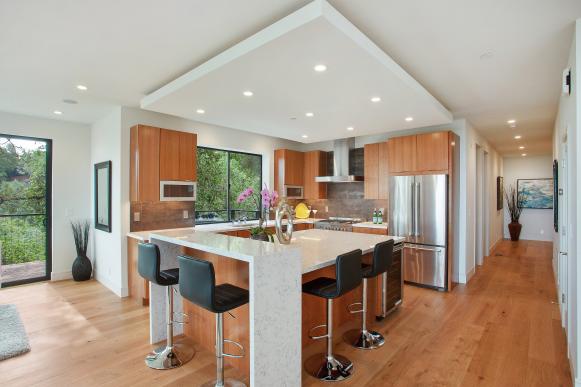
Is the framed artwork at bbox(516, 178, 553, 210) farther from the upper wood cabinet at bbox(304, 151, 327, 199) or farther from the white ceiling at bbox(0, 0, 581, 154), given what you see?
the upper wood cabinet at bbox(304, 151, 327, 199)

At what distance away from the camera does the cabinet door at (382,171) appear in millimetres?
5695

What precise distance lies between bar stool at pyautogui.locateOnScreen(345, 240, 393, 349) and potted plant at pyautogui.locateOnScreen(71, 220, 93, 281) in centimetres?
439

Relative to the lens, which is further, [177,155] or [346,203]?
[346,203]

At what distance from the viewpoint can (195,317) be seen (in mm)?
3104

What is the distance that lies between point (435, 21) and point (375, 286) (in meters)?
2.64

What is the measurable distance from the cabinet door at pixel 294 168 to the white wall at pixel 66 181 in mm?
3583

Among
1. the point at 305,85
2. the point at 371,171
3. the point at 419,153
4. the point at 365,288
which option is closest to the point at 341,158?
the point at 371,171

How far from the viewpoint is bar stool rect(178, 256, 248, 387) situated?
204 centimetres

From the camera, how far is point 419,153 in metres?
4.96

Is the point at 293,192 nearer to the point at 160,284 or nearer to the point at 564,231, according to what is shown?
the point at 160,284

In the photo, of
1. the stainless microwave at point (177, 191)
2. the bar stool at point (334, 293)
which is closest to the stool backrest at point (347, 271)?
the bar stool at point (334, 293)

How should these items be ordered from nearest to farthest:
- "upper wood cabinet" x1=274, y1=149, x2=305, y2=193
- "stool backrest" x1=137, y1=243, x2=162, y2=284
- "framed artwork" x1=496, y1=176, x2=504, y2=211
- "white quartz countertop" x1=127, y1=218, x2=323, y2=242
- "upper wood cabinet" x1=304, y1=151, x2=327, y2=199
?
"stool backrest" x1=137, y1=243, x2=162, y2=284, "white quartz countertop" x1=127, y1=218, x2=323, y2=242, "upper wood cabinet" x1=274, y1=149, x2=305, y2=193, "upper wood cabinet" x1=304, y1=151, x2=327, y2=199, "framed artwork" x1=496, y1=176, x2=504, y2=211

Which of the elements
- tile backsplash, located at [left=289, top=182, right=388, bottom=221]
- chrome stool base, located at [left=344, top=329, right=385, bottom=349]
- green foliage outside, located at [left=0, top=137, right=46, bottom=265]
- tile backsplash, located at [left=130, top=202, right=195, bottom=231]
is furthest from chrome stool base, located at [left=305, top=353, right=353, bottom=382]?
green foliage outside, located at [left=0, top=137, right=46, bottom=265]

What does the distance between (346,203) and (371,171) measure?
41.8 inches
